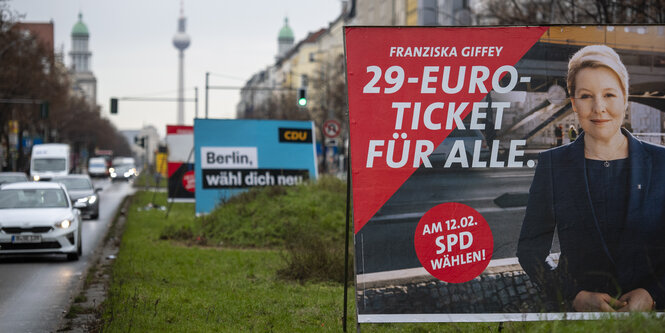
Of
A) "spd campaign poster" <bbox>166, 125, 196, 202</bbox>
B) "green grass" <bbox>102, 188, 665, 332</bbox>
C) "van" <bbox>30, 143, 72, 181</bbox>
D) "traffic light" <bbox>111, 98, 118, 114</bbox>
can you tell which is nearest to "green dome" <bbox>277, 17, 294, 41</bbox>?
"van" <bbox>30, 143, 72, 181</bbox>

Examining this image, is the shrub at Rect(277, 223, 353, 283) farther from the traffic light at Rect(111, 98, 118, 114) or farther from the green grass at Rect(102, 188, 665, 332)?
the traffic light at Rect(111, 98, 118, 114)

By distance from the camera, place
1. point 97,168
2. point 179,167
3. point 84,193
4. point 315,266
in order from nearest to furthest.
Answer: point 315,266, point 84,193, point 179,167, point 97,168

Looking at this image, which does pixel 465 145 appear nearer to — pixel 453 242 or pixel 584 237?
pixel 453 242

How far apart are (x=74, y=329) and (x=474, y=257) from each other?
13.9 feet

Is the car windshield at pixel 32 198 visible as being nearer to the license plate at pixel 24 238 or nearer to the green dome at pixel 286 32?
the license plate at pixel 24 238

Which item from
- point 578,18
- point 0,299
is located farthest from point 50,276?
point 578,18

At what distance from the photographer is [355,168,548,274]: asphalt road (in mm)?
7207

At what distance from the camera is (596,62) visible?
7.39 meters

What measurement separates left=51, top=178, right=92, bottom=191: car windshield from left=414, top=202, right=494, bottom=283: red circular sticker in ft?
88.8

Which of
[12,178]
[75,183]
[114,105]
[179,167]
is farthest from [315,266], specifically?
[114,105]

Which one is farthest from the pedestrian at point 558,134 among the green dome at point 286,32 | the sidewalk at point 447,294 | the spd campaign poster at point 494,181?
the green dome at point 286,32

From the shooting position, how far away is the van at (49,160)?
58688mm

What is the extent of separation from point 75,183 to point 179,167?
355 centimetres

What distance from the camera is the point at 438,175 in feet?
23.9
